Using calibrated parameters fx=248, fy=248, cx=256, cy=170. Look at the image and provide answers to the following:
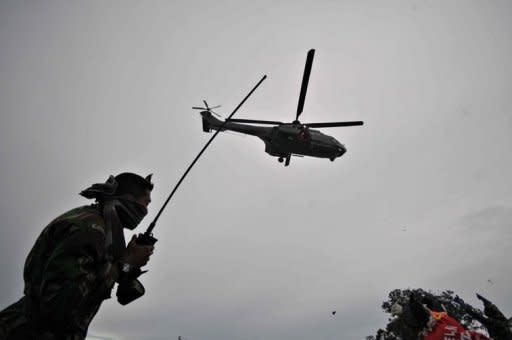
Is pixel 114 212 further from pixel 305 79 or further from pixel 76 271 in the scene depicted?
pixel 305 79

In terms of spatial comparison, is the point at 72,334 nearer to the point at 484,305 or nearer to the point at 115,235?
the point at 115,235

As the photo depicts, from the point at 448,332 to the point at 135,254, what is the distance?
20.4ft

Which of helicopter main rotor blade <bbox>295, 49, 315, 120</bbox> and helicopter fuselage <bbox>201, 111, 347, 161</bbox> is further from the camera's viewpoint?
helicopter fuselage <bbox>201, 111, 347, 161</bbox>

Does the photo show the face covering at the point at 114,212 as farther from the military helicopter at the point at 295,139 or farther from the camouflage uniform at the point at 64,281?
the military helicopter at the point at 295,139

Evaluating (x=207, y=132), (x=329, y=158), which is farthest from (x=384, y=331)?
(x=207, y=132)

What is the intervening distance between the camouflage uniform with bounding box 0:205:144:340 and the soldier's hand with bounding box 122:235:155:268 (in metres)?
0.13

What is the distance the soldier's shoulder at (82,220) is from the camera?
2.03 m

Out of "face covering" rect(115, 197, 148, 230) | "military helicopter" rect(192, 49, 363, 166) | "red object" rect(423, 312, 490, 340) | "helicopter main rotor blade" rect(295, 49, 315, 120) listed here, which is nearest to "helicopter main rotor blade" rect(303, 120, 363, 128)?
A: "military helicopter" rect(192, 49, 363, 166)

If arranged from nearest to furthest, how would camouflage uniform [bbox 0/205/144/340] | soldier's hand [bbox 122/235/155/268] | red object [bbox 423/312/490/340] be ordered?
camouflage uniform [bbox 0/205/144/340] < soldier's hand [bbox 122/235/155/268] < red object [bbox 423/312/490/340]

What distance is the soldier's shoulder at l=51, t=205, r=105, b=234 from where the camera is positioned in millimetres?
2029

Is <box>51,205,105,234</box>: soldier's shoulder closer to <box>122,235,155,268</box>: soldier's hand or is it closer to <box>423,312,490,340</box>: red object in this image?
<box>122,235,155,268</box>: soldier's hand

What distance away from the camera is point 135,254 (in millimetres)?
2430

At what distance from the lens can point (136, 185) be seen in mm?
2869

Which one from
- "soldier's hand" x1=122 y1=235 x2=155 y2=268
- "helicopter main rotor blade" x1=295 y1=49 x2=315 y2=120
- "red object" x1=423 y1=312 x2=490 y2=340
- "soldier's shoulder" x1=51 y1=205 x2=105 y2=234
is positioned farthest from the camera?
"helicopter main rotor blade" x1=295 y1=49 x2=315 y2=120
